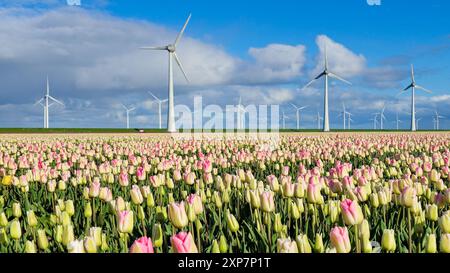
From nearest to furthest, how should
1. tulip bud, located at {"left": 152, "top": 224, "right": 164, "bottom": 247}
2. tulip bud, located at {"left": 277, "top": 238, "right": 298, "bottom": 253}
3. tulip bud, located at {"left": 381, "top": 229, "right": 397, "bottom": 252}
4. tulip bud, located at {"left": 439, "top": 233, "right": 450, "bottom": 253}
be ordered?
1. tulip bud, located at {"left": 277, "top": 238, "right": 298, "bottom": 253}
2. tulip bud, located at {"left": 439, "top": 233, "right": 450, "bottom": 253}
3. tulip bud, located at {"left": 381, "top": 229, "right": 397, "bottom": 252}
4. tulip bud, located at {"left": 152, "top": 224, "right": 164, "bottom": 247}

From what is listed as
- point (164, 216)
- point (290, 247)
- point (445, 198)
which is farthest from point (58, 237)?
point (445, 198)

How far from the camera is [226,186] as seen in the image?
21.7 feet

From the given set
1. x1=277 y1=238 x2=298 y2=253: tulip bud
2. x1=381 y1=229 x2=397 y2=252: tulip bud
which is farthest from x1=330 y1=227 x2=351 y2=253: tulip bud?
x1=381 y1=229 x2=397 y2=252: tulip bud

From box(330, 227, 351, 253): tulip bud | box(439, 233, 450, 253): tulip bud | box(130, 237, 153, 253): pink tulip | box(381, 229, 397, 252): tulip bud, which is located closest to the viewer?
box(130, 237, 153, 253): pink tulip

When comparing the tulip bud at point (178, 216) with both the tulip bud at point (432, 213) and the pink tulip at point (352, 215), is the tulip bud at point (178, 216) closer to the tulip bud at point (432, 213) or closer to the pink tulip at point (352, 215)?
the pink tulip at point (352, 215)

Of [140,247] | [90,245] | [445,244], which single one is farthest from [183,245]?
[445,244]

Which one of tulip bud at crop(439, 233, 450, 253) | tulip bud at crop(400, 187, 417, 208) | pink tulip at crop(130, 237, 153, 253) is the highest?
tulip bud at crop(400, 187, 417, 208)

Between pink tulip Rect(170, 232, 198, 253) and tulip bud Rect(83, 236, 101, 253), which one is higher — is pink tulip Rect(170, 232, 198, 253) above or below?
above

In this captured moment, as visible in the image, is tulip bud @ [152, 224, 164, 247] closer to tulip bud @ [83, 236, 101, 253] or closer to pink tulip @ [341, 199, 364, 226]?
tulip bud @ [83, 236, 101, 253]

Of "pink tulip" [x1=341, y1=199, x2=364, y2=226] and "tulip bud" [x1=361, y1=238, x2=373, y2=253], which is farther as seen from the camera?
"pink tulip" [x1=341, y1=199, x2=364, y2=226]

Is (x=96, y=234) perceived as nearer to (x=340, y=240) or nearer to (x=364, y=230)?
(x=340, y=240)

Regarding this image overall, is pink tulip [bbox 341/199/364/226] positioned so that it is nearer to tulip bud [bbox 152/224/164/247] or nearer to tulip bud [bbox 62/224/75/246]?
tulip bud [bbox 152/224/164/247]
